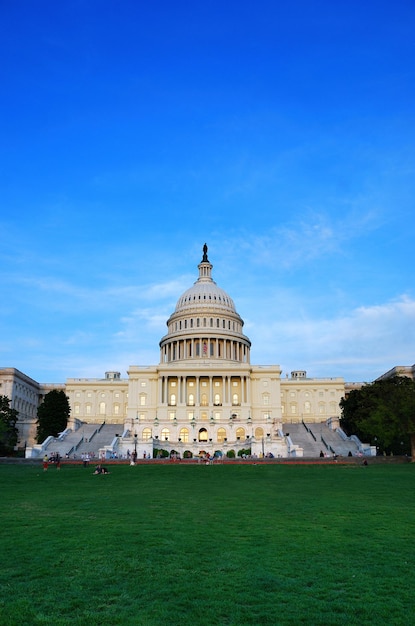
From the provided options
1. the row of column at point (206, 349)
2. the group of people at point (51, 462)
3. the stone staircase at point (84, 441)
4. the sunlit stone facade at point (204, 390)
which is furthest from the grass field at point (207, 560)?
the row of column at point (206, 349)

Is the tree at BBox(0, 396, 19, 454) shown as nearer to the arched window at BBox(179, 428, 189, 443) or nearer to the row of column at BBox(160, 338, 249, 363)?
the arched window at BBox(179, 428, 189, 443)

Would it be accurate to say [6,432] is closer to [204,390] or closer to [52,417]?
[52,417]

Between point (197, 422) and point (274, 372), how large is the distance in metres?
31.1

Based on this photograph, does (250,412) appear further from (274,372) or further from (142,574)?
(142,574)

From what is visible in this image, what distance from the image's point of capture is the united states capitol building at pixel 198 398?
97.9 meters

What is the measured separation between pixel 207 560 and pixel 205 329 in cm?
12304

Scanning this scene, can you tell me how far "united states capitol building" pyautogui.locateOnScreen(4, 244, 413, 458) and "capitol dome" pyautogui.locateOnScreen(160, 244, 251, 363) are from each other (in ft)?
0.81

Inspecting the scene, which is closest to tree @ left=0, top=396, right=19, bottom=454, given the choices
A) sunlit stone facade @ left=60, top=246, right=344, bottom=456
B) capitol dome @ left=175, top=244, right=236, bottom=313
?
sunlit stone facade @ left=60, top=246, right=344, bottom=456

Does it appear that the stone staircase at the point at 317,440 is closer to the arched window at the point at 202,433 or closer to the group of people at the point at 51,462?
the arched window at the point at 202,433

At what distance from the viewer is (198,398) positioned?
123m

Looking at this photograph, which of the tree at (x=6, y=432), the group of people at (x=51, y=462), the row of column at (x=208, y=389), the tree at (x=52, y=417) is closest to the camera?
the group of people at (x=51, y=462)

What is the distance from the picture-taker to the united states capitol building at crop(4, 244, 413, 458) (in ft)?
321

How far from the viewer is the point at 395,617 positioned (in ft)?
32.7

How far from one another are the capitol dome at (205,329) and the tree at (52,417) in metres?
37.2
